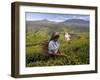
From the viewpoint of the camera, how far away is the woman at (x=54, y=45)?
211 cm

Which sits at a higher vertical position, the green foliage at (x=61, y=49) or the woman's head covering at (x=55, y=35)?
the woman's head covering at (x=55, y=35)

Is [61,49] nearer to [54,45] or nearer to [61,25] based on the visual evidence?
[54,45]

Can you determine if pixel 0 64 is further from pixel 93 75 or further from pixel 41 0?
pixel 93 75

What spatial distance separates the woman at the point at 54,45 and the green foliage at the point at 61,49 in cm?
3

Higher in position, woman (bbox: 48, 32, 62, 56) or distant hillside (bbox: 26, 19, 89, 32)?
distant hillside (bbox: 26, 19, 89, 32)

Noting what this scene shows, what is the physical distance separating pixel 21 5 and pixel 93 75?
0.95 m

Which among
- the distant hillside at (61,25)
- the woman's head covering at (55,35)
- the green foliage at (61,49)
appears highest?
the distant hillside at (61,25)

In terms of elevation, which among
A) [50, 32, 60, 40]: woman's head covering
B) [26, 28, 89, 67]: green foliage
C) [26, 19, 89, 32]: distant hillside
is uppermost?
[26, 19, 89, 32]: distant hillside

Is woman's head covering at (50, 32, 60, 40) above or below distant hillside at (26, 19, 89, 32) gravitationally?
below

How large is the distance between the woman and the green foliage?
0.11 ft

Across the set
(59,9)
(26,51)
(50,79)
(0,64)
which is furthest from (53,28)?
(0,64)

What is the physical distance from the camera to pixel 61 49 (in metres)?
2.14

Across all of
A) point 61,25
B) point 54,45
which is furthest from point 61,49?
point 61,25

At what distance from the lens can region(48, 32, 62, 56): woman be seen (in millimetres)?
2105
